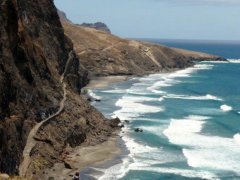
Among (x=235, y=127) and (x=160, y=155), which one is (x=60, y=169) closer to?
(x=160, y=155)

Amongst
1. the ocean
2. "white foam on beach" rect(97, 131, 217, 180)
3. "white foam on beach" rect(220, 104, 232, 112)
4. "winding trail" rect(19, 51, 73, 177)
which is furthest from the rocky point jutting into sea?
"white foam on beach" rect(220, 104, 232, 112)

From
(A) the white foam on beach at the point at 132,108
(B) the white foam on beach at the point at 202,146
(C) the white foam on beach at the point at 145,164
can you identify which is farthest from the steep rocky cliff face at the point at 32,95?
(A) the white foam on beach at the point at 132,108

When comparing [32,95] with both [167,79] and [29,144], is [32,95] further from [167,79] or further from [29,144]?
[167,79]

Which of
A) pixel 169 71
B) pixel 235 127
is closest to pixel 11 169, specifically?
pixel 235 127

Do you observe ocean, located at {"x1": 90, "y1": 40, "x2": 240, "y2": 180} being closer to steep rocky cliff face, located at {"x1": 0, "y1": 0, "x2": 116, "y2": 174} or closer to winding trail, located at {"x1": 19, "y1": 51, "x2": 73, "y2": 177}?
steep rocky cliff face, located at {"x1": 0, "y1": 0, "x2": 116, "y2": 174}

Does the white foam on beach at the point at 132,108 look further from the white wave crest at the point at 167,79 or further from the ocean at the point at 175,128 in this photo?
the white wave crest at the point at 167,79
